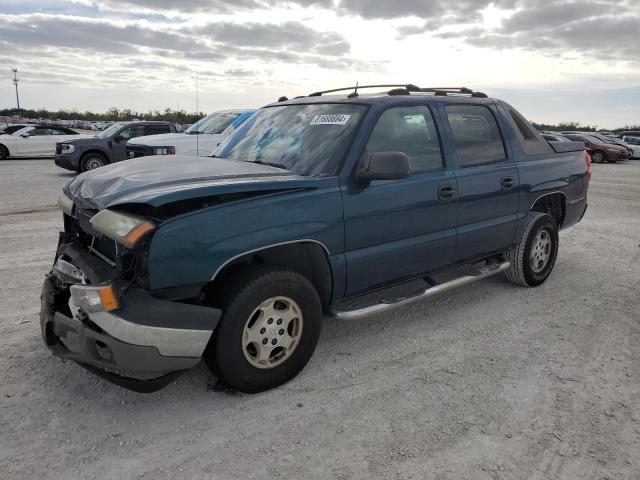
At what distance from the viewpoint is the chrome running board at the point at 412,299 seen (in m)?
3.50

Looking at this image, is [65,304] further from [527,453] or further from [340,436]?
[527,453]

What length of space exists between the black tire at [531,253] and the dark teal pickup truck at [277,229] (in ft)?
0.41

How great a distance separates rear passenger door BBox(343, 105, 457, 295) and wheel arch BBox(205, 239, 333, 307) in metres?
0.18

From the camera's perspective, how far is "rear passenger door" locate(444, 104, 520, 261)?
13.7 feet

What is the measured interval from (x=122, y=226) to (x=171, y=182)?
487 millimetres

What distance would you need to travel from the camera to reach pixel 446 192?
3.96 metres

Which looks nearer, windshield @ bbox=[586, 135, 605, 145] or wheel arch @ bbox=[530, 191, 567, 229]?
wheel arch @ bbox=[530, 191, 567, 229]

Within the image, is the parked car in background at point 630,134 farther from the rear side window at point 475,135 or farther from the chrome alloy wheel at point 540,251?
the rear side window at point 475,135

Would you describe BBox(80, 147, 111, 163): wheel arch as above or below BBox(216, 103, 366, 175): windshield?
below

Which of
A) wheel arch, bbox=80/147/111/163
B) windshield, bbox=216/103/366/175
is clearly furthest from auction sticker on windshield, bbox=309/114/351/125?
wheel arch, bbox=80/147/111/163

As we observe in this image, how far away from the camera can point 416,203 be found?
3.76 metres

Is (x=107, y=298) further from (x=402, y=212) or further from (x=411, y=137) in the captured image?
(x=411, y=137)

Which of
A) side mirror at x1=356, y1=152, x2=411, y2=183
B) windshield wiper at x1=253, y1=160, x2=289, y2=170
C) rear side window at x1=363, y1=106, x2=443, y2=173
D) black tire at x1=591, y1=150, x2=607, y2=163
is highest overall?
rear side window at x1=363, y1=106, x2=443, y2=173

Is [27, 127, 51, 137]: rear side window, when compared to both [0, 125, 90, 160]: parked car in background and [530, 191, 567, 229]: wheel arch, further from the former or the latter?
[530, 191, 567, 229]: wheel arch
